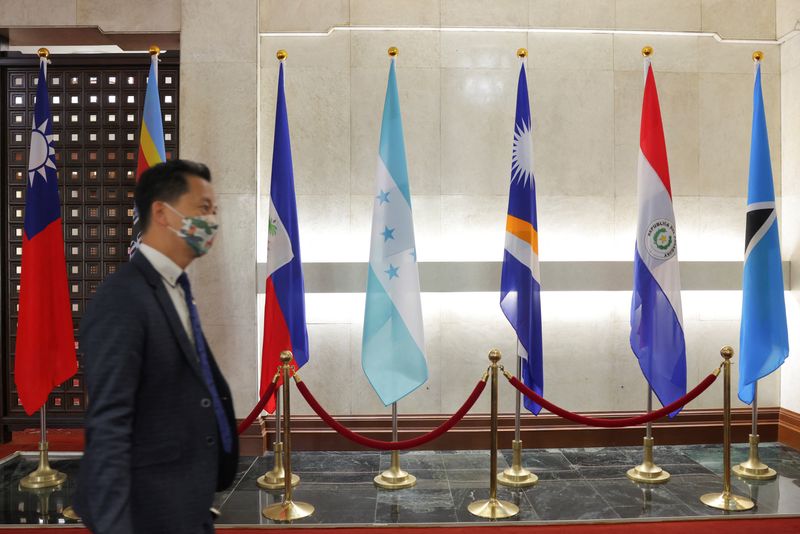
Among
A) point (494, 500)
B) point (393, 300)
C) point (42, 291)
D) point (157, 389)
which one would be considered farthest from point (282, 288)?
point (157, 389)

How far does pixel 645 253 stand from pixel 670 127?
6.29 ft

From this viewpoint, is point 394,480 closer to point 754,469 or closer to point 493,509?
point 493,509

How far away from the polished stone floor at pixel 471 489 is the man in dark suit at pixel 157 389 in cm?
267

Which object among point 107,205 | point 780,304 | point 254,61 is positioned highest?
point 254,61

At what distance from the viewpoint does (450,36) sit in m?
6.18

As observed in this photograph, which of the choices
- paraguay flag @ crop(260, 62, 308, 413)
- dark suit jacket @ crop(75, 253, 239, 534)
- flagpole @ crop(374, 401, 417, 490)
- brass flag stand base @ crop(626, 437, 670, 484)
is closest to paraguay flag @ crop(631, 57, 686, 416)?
brass flag stand base @ crop(626, 437, 670, 484)

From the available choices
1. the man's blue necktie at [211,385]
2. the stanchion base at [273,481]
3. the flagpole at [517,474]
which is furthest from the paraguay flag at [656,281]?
the man's blue necktie at [211,385]

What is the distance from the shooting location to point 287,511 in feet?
14.3

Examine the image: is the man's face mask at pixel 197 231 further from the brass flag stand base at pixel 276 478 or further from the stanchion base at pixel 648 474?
the stanchion base at pixel 648 474

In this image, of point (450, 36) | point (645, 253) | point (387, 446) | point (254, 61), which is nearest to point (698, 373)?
point (645, 253)

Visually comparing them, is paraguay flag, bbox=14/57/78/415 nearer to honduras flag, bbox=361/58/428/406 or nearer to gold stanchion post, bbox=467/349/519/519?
honduras flag, bbox=361/58/428/406

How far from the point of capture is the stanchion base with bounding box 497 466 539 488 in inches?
196

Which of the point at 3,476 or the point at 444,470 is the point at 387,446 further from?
the point at 3,476

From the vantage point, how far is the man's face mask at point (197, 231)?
1962mm
